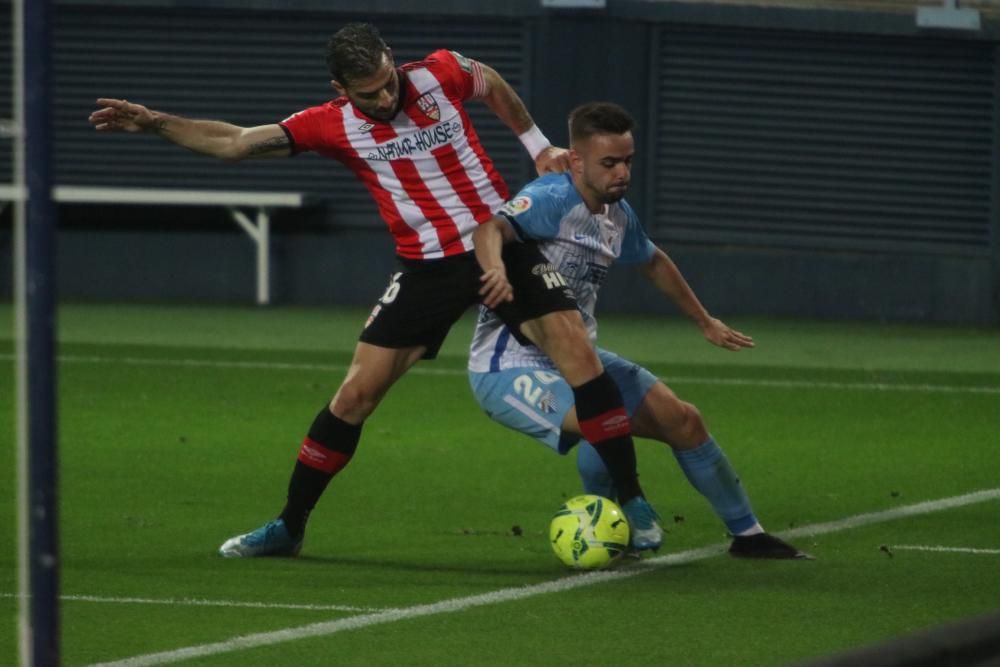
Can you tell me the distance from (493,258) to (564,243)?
561mm

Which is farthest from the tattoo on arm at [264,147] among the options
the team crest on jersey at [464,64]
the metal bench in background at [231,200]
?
the metal bench in background at [231,200]

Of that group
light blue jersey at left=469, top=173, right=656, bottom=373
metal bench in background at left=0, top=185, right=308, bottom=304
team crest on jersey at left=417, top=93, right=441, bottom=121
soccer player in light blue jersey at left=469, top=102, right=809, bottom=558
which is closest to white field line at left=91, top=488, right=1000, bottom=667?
soccer player in light blue jersey at left=469, top=102, right=809, bottom=558

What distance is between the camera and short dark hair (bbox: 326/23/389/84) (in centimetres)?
766

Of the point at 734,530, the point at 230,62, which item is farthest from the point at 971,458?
the point at 230,62

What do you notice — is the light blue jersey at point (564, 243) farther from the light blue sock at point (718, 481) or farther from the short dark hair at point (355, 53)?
the short dark hair at point (355, 53)

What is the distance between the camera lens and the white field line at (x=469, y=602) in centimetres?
629

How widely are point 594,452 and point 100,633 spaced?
229 centimetres

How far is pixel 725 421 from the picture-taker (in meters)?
12.7

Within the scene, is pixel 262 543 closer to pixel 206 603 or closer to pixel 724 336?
pixel 206 603

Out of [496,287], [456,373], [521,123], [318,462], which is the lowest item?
[456,373]

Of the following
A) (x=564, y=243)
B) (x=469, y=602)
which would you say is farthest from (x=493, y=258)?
(x=469, y=602)

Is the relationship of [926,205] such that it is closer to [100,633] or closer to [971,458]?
[971,458]

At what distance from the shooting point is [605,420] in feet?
25.5

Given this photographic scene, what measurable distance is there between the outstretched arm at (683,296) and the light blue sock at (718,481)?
0.46m
